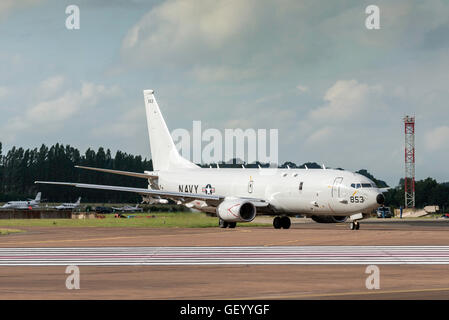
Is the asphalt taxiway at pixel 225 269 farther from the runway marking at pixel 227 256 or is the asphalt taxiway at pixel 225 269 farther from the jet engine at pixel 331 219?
the jet engine at pixel 331 219

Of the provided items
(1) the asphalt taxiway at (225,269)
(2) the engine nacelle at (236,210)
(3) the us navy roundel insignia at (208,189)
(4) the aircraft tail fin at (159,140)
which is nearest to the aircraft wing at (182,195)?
(2) the engine nacelle at (236,210)

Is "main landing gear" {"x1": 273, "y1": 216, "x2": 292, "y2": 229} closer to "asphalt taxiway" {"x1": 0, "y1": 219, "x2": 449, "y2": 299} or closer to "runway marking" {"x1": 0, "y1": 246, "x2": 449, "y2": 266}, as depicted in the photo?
"asphalt taxiway" {"x1": 0, "y1": 219, "x2": 449, "y2": 299}

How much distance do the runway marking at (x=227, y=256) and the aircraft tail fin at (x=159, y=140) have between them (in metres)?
34.6

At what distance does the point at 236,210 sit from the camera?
167ft

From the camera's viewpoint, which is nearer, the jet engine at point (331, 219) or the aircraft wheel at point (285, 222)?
the jet engine at point (331, 219)

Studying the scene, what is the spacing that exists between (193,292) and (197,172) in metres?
45.2

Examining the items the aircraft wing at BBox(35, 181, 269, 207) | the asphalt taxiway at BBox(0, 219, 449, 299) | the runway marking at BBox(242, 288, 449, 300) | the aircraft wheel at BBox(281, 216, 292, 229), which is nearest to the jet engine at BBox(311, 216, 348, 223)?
the aircraft wheel at BBox(281, 216, 292, 229)

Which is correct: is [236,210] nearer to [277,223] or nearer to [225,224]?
[225,224]

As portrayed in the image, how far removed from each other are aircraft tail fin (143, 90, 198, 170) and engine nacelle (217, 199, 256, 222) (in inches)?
556

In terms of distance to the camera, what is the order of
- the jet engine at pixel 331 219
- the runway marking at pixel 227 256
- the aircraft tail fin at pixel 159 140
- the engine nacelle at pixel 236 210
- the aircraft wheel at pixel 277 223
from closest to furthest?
the runway marking at pixel 227 256 < the engine nacelle at pixel 236 210 < the jet engine at pixel 331 219 < the aircraft wheel at pixel 277 223 < the aircraft tail fin at pixel 159 140

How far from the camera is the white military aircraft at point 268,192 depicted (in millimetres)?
47875

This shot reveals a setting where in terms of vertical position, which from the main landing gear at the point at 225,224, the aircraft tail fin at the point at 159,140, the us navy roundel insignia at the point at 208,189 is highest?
the aircraft tail fin at the point at 159,140
